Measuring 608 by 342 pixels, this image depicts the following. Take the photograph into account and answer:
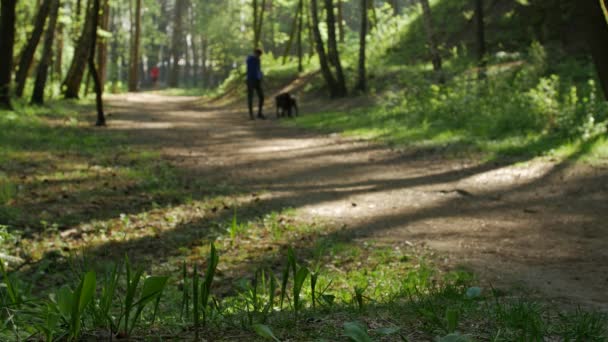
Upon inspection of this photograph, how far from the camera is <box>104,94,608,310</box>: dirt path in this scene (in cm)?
499

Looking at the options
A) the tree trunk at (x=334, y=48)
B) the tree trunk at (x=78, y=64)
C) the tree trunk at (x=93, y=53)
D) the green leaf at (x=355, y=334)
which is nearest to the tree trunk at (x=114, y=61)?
the tree trunk at (x=78, y=64)

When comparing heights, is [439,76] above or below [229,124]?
above

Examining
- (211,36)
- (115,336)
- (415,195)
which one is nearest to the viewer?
(115,336)

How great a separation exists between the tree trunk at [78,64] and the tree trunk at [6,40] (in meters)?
7.88

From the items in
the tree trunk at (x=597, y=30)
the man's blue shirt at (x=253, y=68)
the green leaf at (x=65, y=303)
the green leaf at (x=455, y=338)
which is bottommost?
the green leaf at (x=455, y=338)

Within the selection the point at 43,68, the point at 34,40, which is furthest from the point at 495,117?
the point at 43,68

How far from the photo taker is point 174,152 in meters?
12.2

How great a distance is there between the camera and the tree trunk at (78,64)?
74.4 feet

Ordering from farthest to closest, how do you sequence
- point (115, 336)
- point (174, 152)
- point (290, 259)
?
point (174, 152)
point (290, 259)
point (115, 336)

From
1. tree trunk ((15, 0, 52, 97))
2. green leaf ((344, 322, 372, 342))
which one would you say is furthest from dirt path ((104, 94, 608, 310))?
tree trunk ((15, 0, 52, 97))

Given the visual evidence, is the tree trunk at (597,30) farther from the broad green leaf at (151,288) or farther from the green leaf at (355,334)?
the broad green leaf at (151,288)

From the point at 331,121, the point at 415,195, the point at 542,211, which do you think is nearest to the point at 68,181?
the point at 415,195

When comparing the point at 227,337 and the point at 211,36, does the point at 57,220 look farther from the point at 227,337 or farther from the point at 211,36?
the point at 211,36

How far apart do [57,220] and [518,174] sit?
20.7ft
